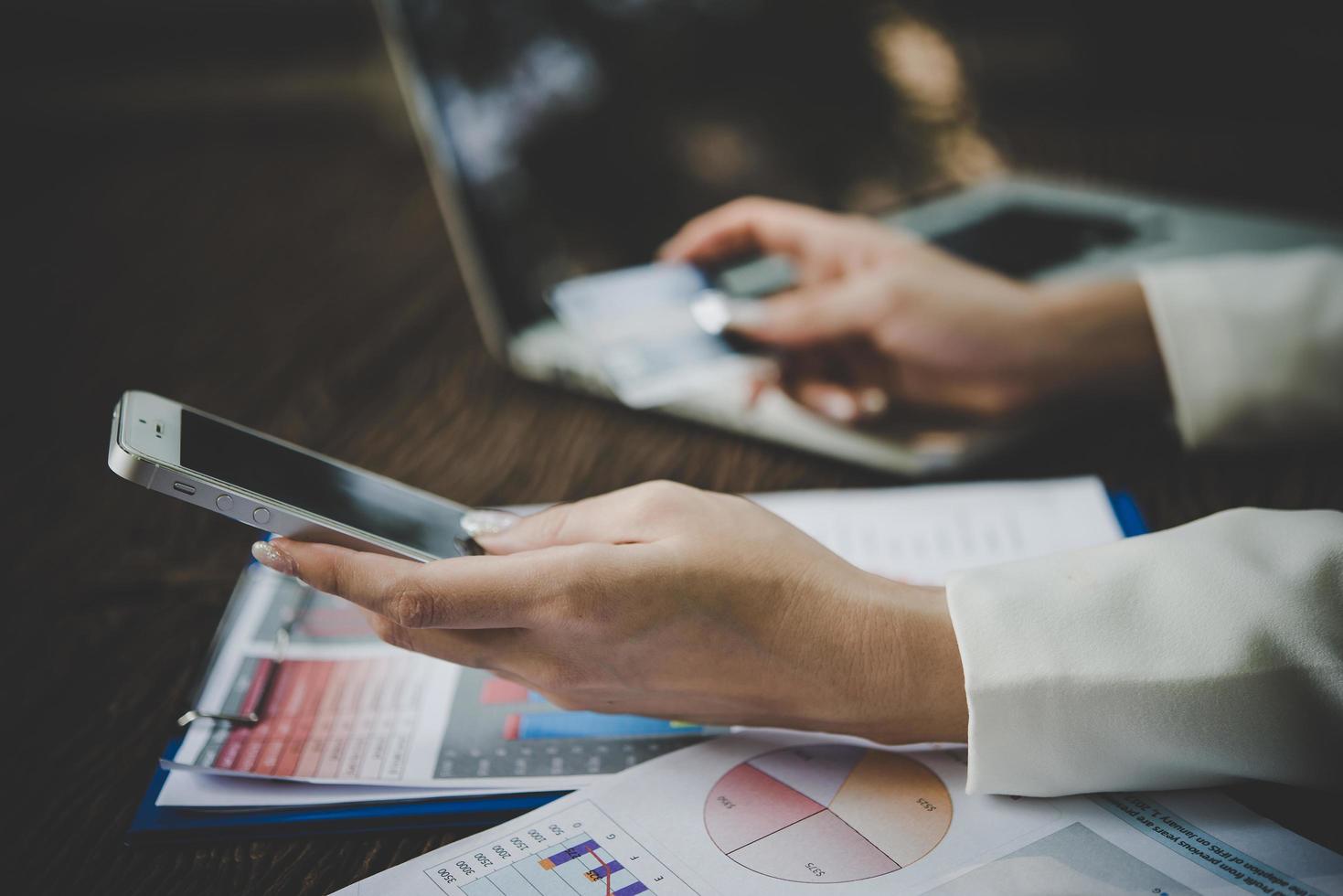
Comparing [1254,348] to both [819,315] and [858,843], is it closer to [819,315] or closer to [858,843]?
[819,315]

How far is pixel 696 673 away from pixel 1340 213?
92 cm

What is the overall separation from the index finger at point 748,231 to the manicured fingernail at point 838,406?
147mm

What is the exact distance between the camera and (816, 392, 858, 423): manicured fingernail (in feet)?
2.24

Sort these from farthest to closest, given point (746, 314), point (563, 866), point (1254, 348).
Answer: point (746, 314)
point (1254, 348)
point (563, 866)

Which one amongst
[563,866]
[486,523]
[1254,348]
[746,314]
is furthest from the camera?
[746,314]

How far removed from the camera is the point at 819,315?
27.8 inches

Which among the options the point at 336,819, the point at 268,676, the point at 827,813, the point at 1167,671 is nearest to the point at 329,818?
the point at 336,819

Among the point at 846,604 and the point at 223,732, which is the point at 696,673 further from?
the point at 223,732

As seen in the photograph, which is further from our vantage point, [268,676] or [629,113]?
[629,113]

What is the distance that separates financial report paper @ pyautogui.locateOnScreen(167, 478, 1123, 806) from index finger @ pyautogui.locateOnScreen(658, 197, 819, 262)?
249mm

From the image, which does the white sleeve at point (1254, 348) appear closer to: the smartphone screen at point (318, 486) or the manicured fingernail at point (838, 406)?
the manicured fingernail at point (838, 406)

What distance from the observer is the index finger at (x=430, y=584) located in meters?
0.41

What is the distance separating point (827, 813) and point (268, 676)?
0.95 ft

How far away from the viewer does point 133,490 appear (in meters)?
0.70
